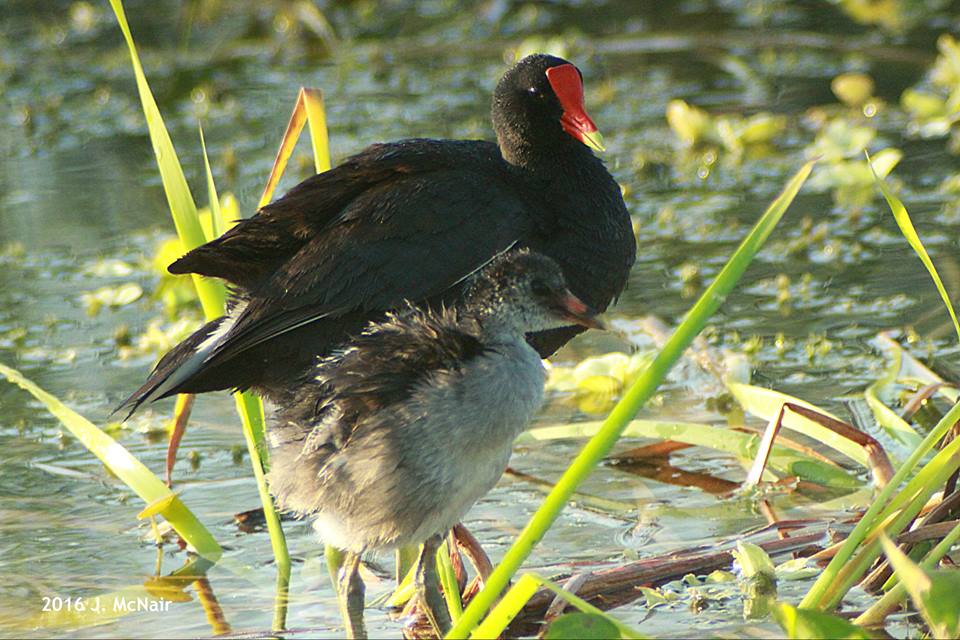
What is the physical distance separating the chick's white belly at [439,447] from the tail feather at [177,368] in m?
0.57

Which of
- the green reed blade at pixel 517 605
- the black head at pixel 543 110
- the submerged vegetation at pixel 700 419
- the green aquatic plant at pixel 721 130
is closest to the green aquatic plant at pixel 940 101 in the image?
the submerged vegetation at pixel 700 419

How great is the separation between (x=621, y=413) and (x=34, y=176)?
5239 mm

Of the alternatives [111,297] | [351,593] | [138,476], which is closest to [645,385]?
[351,593]

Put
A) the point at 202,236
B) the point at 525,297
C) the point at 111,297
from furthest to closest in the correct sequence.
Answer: the point at 111,297
the point at 202,236
the point at 525,297

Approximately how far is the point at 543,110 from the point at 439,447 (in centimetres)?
133

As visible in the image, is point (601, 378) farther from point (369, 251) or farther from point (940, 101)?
point (940, 101)

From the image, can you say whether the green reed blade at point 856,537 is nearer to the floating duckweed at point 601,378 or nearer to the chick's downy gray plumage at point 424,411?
the chick's downy gray plumage at point 424,411

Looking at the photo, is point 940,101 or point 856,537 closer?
point 856,537

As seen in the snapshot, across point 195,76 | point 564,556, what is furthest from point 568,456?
point 195,76

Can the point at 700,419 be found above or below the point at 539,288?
below

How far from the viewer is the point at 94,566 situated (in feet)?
11.6

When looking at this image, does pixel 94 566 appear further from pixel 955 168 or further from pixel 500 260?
pixel 955 168

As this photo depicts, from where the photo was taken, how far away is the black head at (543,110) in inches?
148

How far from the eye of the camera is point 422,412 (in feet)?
8.87
